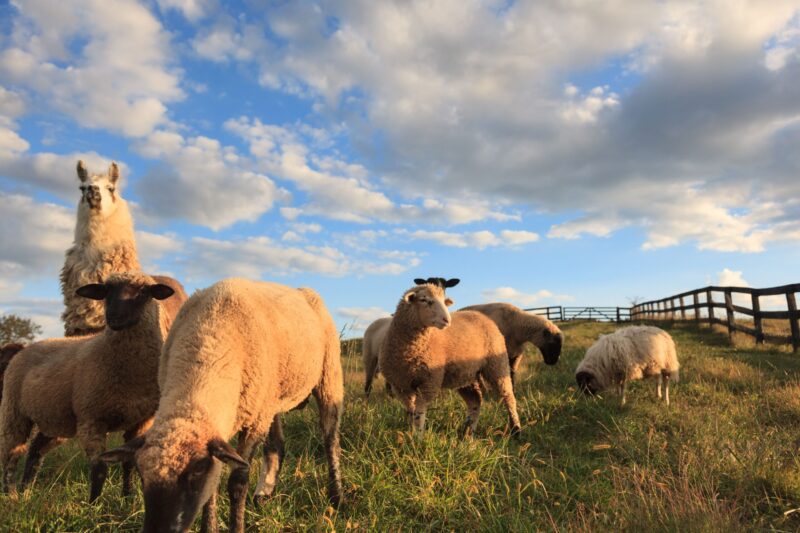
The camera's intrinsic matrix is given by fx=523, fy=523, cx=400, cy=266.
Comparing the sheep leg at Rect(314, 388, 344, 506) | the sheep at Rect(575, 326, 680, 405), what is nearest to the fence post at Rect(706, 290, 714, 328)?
the sheep at Rect(575, 326, 680, 405)

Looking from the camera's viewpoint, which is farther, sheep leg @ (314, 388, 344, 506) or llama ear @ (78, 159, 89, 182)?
llama ear @ (78, 159, 89, 182)

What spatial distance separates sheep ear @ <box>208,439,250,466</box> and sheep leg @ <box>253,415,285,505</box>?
1864 millimetres

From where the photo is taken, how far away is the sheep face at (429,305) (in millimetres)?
6824


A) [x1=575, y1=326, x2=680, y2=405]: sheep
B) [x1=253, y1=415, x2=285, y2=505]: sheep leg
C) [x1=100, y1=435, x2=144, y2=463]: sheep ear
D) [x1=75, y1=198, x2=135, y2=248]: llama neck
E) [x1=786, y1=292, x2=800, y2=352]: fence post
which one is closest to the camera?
[x1=100, y1=435, x2=144, y2=463]: sheep ear

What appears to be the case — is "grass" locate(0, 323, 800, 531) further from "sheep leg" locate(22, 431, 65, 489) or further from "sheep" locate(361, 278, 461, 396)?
"sheep" locate(361, 278, 461, 396)

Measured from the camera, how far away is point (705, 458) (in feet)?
17.2

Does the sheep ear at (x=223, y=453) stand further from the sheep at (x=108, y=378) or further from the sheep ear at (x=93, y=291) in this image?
the sheep ear at (x=93, y=291)

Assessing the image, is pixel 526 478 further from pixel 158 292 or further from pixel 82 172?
pixel 82 172

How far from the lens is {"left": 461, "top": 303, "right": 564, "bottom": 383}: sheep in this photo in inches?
420

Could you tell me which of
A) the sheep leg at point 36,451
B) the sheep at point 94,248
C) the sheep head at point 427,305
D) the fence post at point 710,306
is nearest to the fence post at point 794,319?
the fence post at point 710,306

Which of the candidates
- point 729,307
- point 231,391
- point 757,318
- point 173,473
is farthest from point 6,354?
point 729,307

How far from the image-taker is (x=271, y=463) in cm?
502

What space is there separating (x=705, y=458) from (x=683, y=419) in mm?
1980

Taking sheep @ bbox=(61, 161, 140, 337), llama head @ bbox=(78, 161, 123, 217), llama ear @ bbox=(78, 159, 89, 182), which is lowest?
sheep @ bbox=(61, 161, 140, 337)
